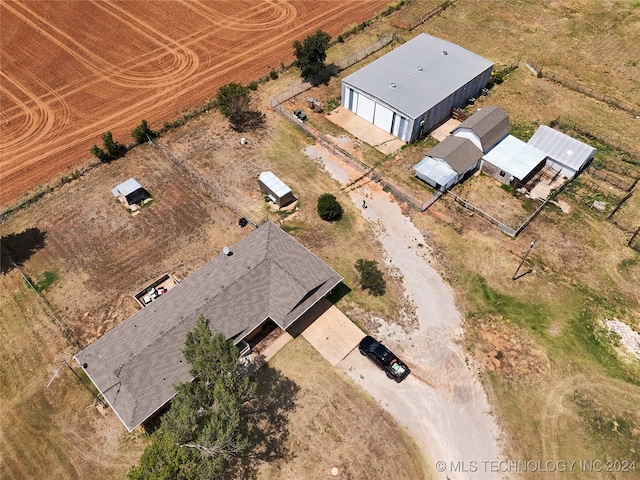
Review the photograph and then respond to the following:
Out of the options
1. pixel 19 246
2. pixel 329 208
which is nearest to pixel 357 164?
pixel 329 208

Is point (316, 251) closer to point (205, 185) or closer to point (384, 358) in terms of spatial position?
point (384, 358)

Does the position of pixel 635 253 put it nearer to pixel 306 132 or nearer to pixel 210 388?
pixel 306 132

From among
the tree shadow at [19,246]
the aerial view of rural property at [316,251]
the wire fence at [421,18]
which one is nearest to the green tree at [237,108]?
the aerial view of rural property at [316,251]

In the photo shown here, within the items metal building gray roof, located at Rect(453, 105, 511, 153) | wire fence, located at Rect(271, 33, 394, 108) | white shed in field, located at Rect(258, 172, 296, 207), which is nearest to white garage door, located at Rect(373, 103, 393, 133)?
metal building gray roof, located at Rect(453, 105, 511, 153)

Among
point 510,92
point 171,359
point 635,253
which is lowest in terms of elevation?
point 635,253

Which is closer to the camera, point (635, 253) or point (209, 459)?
point (209, 459)

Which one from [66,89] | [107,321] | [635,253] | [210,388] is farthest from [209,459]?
[66,89]
